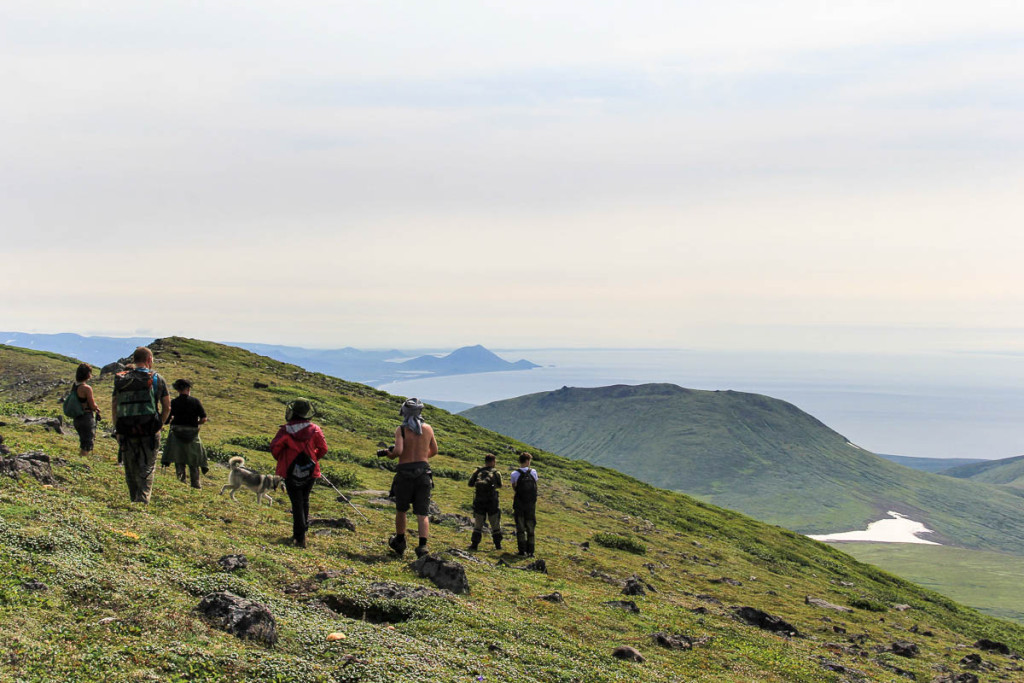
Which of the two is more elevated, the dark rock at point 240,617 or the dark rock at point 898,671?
the dark rock at point 240,617

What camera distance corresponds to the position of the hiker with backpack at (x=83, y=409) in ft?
68.0

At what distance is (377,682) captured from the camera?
31.3 ft

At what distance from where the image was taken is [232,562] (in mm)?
13547

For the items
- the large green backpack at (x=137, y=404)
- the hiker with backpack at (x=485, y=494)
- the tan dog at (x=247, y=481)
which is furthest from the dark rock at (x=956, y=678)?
the large green backpack at (x=137, y=404)

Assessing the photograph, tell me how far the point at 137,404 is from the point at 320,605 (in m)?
6.87

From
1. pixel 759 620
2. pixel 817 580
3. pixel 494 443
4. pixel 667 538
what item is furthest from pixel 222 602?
pixel 494 443

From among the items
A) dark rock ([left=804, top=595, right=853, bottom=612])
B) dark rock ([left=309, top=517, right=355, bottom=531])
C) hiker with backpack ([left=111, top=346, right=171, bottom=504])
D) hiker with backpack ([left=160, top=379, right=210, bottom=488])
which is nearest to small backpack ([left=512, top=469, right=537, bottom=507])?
dark rock ([left=309, top=517, right=355, bottom=531])

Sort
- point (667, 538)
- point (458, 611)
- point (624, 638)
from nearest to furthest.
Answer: point (458, 611)
point (624, 638)
point (667, 538)

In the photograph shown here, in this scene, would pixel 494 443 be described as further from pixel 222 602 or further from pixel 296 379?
pixel 222 602

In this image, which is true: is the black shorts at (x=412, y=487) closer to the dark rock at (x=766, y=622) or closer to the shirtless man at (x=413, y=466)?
the shirtless man at (x=413, y=466)

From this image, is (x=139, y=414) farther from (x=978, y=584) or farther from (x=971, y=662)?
(x=978, y=584)

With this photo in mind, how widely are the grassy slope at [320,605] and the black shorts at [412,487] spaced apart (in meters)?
1.56

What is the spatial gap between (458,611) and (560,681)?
3072 millimetres

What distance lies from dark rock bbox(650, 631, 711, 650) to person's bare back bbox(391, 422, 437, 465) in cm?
707
